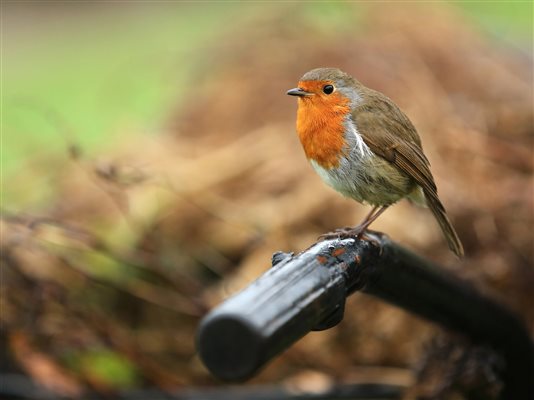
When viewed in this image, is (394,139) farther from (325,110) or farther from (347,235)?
(347,235)

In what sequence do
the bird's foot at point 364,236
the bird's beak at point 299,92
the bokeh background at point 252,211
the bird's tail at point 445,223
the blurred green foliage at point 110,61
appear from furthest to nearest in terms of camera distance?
1. the blurred green foliage at point 110,61
2. the bokeh background at point 252,211
3. the bird's tail at point 445,223
4. the bird's beak at point 299,92
5. the bird's foot at point 364,236

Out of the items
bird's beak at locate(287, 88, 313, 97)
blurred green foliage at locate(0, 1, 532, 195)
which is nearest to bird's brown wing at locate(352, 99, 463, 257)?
bird's beak at locate(287, 88, 313, 97)

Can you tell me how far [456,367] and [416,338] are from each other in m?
0.77

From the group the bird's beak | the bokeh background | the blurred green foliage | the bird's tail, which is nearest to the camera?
the bird's beak

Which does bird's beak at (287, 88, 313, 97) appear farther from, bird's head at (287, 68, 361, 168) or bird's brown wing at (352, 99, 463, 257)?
bird's brown wing at (352, 99, 463, 257)

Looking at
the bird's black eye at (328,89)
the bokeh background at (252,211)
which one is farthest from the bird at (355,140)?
the bokeh background at (252,211)

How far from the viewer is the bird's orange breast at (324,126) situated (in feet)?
6.96

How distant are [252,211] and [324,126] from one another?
1483 millimetres

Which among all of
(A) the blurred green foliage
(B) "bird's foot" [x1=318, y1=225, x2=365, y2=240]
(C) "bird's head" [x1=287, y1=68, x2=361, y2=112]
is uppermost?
(C) "bird's head" [x1=287, y1=68, x2=361, y2=112]

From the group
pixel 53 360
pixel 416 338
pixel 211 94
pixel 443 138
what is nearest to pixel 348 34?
pixel 211 94

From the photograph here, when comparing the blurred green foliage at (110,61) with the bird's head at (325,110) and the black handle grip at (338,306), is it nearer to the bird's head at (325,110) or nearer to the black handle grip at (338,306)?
the bird's head at (325,110)

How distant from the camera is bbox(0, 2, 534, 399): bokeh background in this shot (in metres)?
2.98

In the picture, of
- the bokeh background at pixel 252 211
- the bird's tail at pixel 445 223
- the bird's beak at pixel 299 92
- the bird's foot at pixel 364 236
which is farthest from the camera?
the bokeh background at pixel 252 211

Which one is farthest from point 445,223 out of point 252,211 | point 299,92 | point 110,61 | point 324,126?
point 110,61
